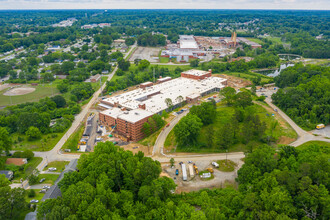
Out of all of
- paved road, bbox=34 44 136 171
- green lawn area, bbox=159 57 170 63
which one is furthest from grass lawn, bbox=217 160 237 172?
green lawn area, bbox=159 57 170 63

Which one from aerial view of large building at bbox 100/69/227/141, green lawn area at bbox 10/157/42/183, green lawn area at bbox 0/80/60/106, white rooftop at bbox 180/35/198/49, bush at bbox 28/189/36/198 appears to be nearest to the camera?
bush at bbox 28/189/36/198

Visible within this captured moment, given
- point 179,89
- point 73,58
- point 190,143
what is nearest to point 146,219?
point 190,143

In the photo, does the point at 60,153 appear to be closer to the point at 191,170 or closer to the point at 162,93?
the point at 191,170

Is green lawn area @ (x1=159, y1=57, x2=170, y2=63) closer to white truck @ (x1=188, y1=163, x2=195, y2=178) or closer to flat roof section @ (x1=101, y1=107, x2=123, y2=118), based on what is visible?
flat roof section @ (x1=101, y1=107, x2=123, y2=118)

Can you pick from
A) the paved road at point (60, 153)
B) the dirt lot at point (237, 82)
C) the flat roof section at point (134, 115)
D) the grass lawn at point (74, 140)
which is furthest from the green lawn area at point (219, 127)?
the dirt lot at point (237, 82)

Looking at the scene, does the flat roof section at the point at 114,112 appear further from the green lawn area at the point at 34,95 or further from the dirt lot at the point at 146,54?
the dirt lot at the point at 146,54
